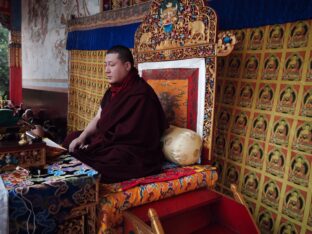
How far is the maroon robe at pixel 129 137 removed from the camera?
1805 millimetres

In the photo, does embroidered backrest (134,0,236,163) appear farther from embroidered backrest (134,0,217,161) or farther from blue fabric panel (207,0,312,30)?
blue fabric panel (207,0,312,30)

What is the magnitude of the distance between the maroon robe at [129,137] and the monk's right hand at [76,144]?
1.27 feet

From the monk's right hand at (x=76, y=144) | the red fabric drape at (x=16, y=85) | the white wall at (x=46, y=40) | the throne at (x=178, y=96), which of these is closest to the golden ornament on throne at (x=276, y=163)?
the throne at (x=178, y=96)

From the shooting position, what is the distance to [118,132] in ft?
6.28

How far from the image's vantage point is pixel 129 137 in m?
1.90

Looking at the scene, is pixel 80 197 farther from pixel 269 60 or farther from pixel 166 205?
pixel 269 60

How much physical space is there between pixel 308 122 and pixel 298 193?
19.3 inches

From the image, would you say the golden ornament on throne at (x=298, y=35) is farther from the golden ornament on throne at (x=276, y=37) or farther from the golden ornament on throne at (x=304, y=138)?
the golden ornament on throne at (x=304, y=138)

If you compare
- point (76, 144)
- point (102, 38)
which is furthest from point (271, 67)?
point (102, 38)

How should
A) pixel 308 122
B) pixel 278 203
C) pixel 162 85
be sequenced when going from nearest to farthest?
pixel 308 122
pixel 278 203
pixel 162 85

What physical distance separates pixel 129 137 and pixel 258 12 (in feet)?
4.22

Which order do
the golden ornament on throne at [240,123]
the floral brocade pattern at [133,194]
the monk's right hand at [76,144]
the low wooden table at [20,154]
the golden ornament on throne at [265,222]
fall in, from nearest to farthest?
the low wooden table at [20,154]
the floral brocade pattern at [133,194]
the golden ornament on throne at [265,222]
the golden ornament on throne at [240,123]
the monk's right hand at [76,144]

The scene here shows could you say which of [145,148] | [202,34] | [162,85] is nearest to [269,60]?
[202,34]

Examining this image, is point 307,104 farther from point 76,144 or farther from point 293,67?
point 76,144
